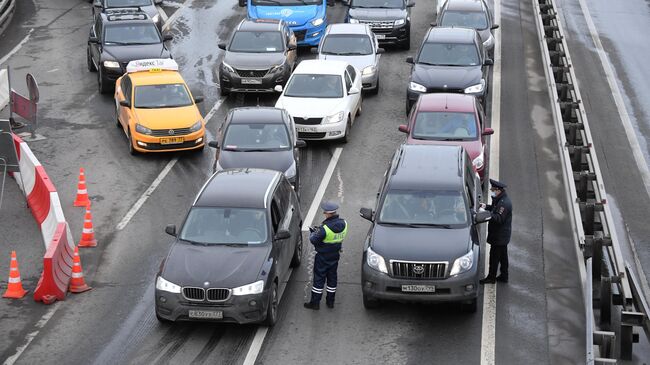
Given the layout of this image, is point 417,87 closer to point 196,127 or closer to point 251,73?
point 251,73

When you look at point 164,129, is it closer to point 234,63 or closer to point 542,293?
point 234,63

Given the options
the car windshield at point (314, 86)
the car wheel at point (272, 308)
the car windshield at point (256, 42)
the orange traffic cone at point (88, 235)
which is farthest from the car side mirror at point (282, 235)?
the car windshield at point (256, 42)

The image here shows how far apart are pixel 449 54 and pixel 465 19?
571cm

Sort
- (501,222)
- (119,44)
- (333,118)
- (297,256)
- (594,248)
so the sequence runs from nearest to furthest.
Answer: (594,248), (501,222), (297,256), (333,118), (119,44)

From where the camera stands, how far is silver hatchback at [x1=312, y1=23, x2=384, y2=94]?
3034cm

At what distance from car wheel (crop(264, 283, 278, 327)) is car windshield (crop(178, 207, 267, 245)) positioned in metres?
0.77

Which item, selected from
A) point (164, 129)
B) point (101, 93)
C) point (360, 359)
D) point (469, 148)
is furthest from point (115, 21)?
point (360, 359)

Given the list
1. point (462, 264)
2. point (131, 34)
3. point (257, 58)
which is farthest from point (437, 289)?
point (131, 34)

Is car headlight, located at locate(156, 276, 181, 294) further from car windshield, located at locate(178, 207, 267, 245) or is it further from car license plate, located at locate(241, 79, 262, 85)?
car license plate, located at locate(241, 79, 262, 85)

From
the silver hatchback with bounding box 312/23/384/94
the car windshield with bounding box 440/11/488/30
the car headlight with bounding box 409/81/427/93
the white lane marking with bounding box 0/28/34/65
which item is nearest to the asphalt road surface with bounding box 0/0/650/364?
the white lane marking with bounding box 0/28/34/65

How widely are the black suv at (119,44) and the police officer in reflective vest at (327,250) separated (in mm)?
14404

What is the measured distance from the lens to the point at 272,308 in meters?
16.4

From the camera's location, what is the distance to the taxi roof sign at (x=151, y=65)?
27.7m

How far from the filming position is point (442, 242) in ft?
55.0
